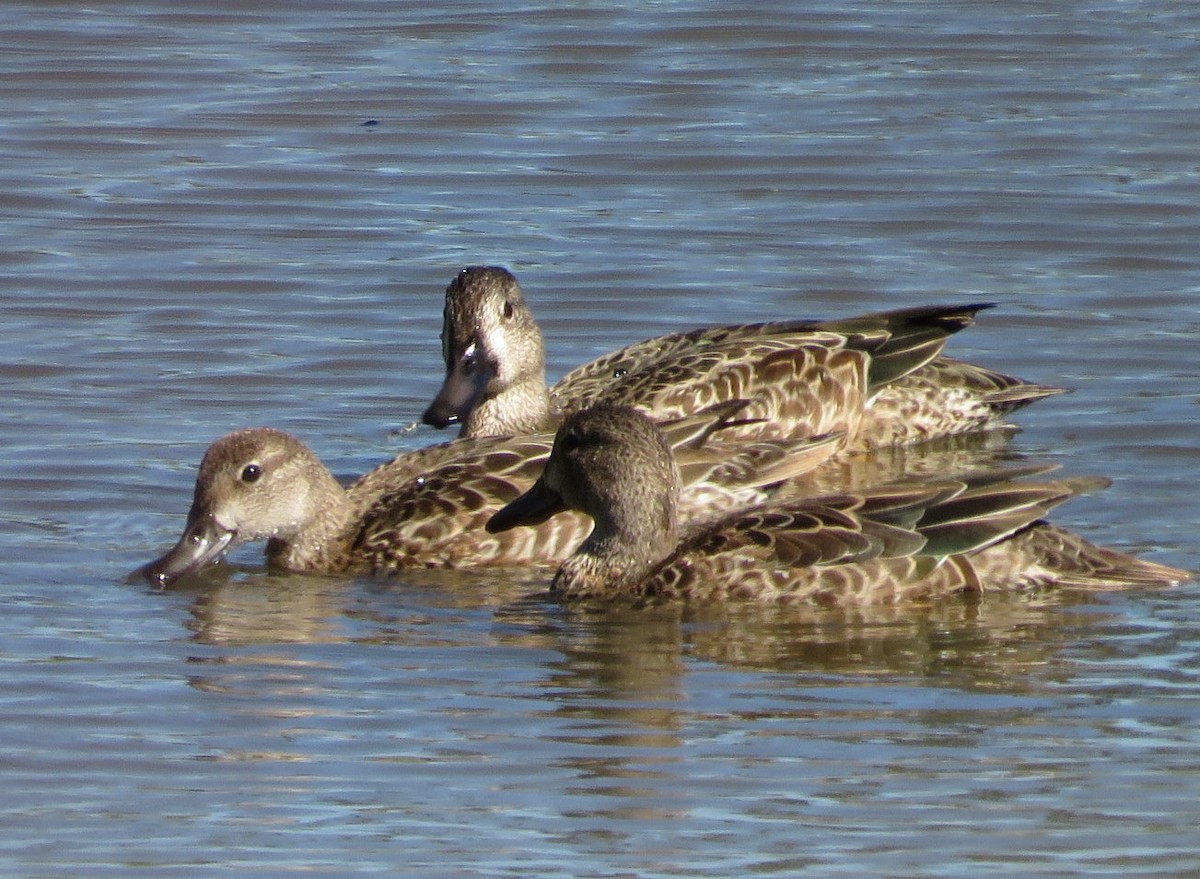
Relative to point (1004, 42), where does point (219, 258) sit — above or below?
below

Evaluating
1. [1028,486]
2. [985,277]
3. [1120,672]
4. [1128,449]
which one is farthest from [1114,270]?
[1120,672]

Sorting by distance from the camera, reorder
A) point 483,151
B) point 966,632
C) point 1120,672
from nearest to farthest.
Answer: point 1120,672 → point 966,632 → point 483,151

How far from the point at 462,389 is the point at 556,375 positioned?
4.81ft

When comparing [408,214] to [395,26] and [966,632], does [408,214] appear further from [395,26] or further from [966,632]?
[966,632]

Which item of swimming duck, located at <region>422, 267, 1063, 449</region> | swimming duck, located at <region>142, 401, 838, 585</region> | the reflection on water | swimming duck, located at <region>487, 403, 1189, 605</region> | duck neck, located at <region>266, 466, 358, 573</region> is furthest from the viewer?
swimming duck, located at <region>422, 267, 1063, 449</region>

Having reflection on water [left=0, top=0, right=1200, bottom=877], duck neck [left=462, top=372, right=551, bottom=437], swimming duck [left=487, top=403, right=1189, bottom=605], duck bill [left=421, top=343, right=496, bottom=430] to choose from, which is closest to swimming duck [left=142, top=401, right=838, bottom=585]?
reflection on water [left=0, top=0, right=1200, bottom=877]

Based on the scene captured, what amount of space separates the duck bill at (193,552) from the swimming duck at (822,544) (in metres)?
1.06

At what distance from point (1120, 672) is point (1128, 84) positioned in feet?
26.0

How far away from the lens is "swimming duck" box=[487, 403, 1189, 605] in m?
7.93

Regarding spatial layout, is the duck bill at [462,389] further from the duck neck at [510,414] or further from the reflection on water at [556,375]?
the reflection on water at [556,375]

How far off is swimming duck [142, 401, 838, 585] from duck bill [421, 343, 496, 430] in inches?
27.4

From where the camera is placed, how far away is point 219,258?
1212 centimetres

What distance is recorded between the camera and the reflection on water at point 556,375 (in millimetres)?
6059

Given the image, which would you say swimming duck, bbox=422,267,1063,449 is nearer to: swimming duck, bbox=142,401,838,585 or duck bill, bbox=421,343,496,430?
duck bill, bbox=421,343,496,430
